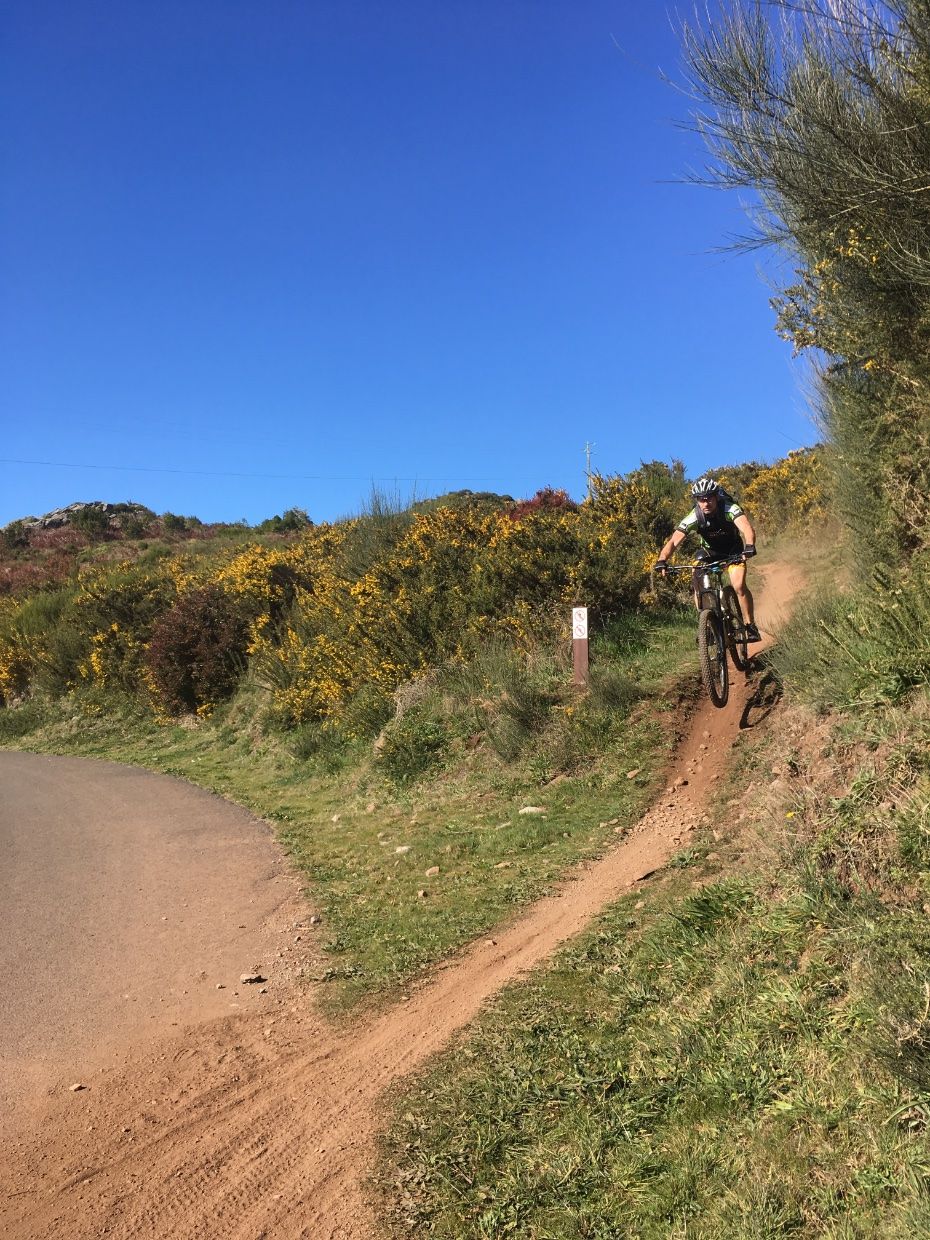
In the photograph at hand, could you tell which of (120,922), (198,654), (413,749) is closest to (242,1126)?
(120,922)

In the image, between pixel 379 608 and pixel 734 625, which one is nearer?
pixel 734 625

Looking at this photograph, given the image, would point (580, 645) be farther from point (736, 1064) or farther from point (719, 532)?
point (736, 1064)

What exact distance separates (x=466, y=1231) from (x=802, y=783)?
297cm

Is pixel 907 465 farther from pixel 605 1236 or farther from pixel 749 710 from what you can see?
pixel 605 1236

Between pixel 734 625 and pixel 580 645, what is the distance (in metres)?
2.10

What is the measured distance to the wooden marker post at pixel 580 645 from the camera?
9875mm

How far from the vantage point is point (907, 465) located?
9125 millimetres

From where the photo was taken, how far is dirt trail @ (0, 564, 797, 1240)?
3111 mm

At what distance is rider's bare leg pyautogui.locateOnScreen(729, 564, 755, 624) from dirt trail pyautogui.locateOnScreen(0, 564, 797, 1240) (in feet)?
12.9

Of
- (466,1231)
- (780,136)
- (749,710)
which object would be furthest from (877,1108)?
(780,136)

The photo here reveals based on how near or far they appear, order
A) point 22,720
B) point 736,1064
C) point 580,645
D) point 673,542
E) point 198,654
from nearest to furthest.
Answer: point 736,1064
point 673,542
point 580,645
point 198,654
point 22,720

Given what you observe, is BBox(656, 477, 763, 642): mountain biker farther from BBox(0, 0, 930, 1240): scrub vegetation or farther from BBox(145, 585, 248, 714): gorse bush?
BBox(145, 585, 248, 714): gorse bush

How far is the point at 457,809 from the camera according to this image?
8750mm

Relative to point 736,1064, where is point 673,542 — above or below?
above
